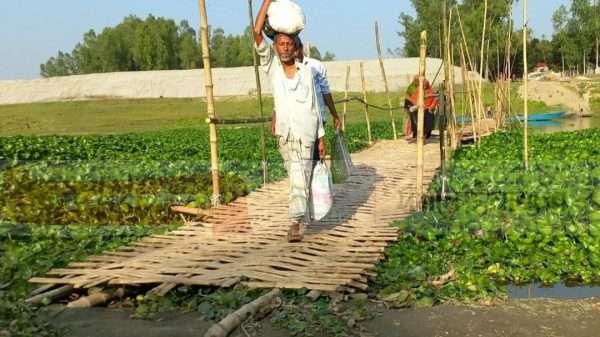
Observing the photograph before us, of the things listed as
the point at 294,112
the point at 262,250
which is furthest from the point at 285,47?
the point at 262,250

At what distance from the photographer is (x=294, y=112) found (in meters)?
4.56

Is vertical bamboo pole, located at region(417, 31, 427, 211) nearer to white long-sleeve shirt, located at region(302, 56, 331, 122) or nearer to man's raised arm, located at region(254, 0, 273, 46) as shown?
white long-sleeve shirt, located at region(302, 56, 331, 122)

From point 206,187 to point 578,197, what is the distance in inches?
150

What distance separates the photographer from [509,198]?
221 inches

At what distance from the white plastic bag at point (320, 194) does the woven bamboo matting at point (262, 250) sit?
8.0 inches

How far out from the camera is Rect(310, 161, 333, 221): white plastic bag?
4.72 metres

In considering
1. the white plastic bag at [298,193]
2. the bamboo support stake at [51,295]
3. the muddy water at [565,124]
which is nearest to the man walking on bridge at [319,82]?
the white plastic bag at [298,193]

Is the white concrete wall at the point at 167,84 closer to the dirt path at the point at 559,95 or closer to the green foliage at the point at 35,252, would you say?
the dirt path at the point at 559,95

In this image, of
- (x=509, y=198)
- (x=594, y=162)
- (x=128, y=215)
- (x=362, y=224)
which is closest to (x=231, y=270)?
(x=362, y=224)

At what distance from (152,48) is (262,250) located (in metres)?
54.7

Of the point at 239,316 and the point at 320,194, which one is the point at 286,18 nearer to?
the point at 320,194

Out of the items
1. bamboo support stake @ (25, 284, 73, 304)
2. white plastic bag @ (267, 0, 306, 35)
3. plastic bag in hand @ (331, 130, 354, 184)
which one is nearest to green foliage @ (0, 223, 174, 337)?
bamboo support stake @ (25, 284, 73, 304)

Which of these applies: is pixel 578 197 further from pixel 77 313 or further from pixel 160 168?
pixel 160 168

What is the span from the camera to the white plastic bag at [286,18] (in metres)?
4.36
